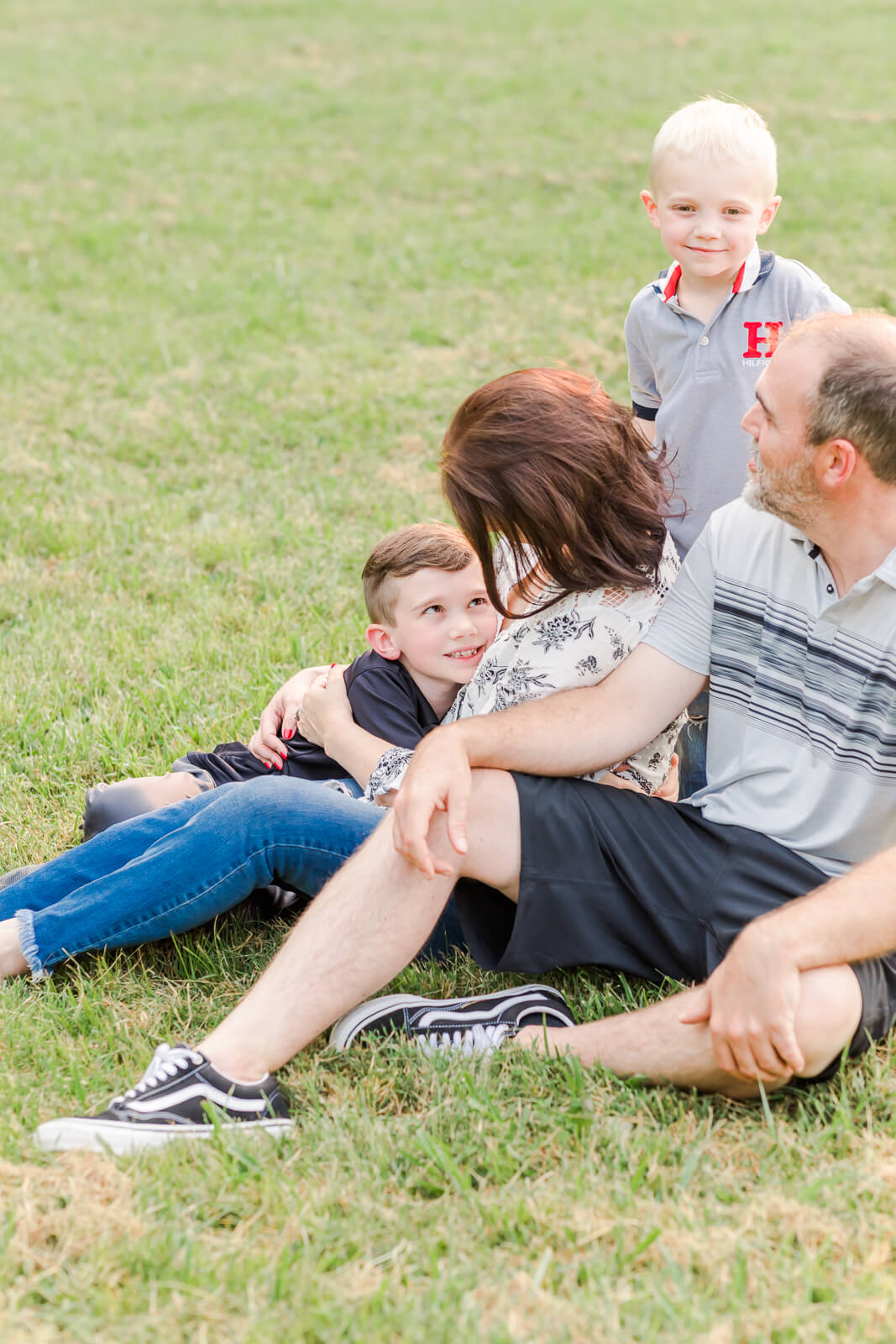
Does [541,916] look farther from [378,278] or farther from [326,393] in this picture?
[378,278]

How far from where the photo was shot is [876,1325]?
1.96m

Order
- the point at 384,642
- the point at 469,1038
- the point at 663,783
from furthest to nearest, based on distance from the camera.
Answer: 1. the point at 384,642
2. the point at 663,783
3. the point at 469,1038

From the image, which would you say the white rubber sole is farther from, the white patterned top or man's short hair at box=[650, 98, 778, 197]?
man's short hair at box=[650, 98, 778, 197]

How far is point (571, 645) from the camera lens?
111 inches

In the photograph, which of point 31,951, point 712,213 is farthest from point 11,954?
point 712,213

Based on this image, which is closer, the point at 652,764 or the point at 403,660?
the point at 652,764

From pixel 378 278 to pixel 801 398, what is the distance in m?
7.13

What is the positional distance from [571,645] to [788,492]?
0.54 meters

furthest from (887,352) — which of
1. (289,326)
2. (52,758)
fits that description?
(289,326)

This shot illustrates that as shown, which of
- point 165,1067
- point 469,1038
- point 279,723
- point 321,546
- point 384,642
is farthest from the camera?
point 321,546

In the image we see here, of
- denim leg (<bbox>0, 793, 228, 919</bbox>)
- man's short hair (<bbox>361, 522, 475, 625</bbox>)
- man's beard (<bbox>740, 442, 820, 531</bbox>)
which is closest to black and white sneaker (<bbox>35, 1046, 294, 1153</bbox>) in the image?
denim leg (<bbox>0, 793, 228, 919</bbox>)

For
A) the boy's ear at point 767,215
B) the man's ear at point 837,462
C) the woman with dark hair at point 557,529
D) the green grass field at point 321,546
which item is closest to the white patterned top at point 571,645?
the woman with dark hair at point 557,529

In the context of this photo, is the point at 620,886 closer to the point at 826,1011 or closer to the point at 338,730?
the point at 826,1011

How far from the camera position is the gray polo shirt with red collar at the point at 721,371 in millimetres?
3336
